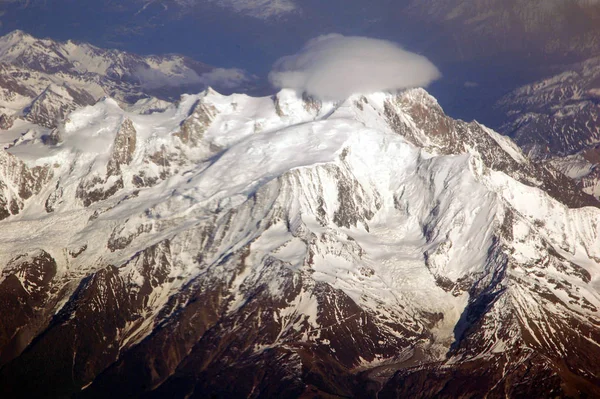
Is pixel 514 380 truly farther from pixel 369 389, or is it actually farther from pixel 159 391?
pixel 159 391

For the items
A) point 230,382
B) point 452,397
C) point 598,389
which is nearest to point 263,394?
point 230,382

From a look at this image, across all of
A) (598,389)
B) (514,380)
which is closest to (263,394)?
(514,380)

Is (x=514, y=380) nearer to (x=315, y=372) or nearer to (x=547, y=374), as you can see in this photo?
(x=547, y=374)

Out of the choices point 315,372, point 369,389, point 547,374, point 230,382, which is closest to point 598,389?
point 547,374

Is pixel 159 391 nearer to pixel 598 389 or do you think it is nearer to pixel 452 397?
pixel 452 397

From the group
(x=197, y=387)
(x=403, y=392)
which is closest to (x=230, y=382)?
(x=197, y=387)

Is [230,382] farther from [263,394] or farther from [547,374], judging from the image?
[547,374]
